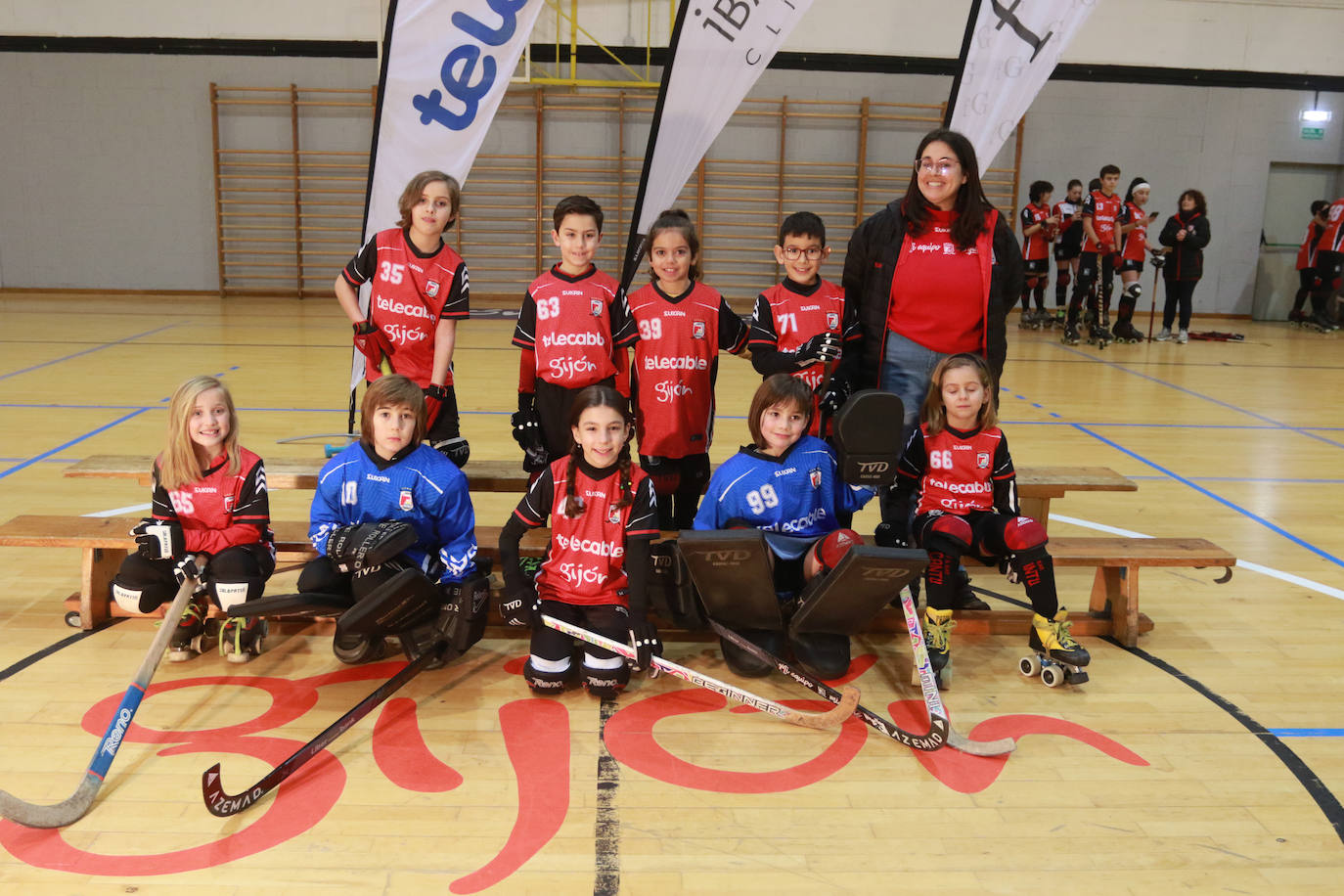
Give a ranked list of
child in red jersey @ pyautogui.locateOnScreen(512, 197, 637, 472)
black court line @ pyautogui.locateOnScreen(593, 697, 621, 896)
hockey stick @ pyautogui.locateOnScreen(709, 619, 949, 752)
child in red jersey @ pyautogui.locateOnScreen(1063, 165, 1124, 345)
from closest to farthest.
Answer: black court line @ pyautogui.locateOnScreen(593, 697, 621, 896), hockey stick @ pyautogui.locateOnScreen(709, 619, 949, 752), child in red jersey @ pyautogui.locateOnScreen(512, 197, 637, 472), child in red jersey @ pyautogui.locateOnScreen(1063, 165, 1124, 345)

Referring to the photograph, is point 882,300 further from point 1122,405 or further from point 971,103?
point 1122,405

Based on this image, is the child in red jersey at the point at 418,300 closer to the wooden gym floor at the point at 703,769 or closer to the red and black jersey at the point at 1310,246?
the wooden gym floor at the point at 703,769

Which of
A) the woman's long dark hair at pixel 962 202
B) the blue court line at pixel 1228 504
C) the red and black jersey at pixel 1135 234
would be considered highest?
the red and black jersey at pixel 1135 234

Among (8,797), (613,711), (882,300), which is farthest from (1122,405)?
(8,797)

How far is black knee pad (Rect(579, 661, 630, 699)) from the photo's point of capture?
2758mm

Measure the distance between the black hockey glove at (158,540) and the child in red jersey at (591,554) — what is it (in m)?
0.97

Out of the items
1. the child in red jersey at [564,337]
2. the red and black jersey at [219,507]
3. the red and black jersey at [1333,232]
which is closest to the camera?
the red and black jersey at [219,507]

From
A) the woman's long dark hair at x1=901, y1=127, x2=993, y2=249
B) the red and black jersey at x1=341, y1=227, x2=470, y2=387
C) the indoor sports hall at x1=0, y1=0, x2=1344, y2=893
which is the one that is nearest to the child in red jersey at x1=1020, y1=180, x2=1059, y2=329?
the indoor sports hall at x1=0, y1=0, x2=1344, y2=893

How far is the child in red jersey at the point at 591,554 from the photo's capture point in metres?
2.76

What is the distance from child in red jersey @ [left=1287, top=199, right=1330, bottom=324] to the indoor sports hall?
0.34 m

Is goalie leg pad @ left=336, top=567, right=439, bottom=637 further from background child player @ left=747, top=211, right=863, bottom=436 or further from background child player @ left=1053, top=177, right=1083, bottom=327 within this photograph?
A: background child player @ left=1053, top=177, right=1083, bottom=327

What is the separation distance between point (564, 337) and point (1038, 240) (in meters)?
9.41

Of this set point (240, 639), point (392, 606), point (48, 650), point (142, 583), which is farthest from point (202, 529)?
point (392, 606)

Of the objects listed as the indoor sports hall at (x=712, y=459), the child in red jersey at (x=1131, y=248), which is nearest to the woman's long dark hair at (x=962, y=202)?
the indoor sports hall at (x=712, y=459)
